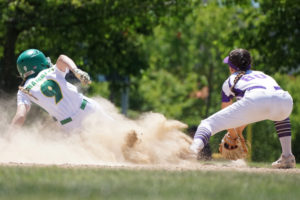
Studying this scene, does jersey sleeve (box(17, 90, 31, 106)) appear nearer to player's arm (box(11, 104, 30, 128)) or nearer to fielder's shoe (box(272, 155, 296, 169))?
player's arm (box(11, 104, 30, 128))

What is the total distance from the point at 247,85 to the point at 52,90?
260 centimetres

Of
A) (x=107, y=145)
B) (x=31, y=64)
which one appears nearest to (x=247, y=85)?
(x=107, y=145)

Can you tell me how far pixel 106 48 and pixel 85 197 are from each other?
17035 mm

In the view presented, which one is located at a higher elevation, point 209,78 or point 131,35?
point 131,35

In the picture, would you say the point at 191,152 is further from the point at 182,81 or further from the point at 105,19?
the point at 182,81

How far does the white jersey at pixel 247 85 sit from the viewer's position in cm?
820

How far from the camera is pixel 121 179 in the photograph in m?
6.03

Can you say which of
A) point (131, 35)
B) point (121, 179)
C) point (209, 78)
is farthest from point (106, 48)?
point (209, 78)

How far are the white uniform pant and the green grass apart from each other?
1099 millimetres

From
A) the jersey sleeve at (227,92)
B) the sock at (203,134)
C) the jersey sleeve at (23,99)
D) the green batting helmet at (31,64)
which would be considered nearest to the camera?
the sock at (203,134)

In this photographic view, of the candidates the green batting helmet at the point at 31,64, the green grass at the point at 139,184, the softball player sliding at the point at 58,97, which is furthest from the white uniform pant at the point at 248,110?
the green batting helmet at the point at 31,64

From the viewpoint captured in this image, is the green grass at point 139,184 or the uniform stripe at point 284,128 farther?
the uniform stripe at point 284,128

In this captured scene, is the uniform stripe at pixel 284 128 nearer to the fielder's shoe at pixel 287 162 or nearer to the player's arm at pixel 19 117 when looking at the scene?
the fielder's shoe at pixel 287 162

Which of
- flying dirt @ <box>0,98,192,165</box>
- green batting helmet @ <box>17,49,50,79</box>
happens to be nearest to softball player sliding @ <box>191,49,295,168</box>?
flying dirt @ <box>0,98,192,165</box>
